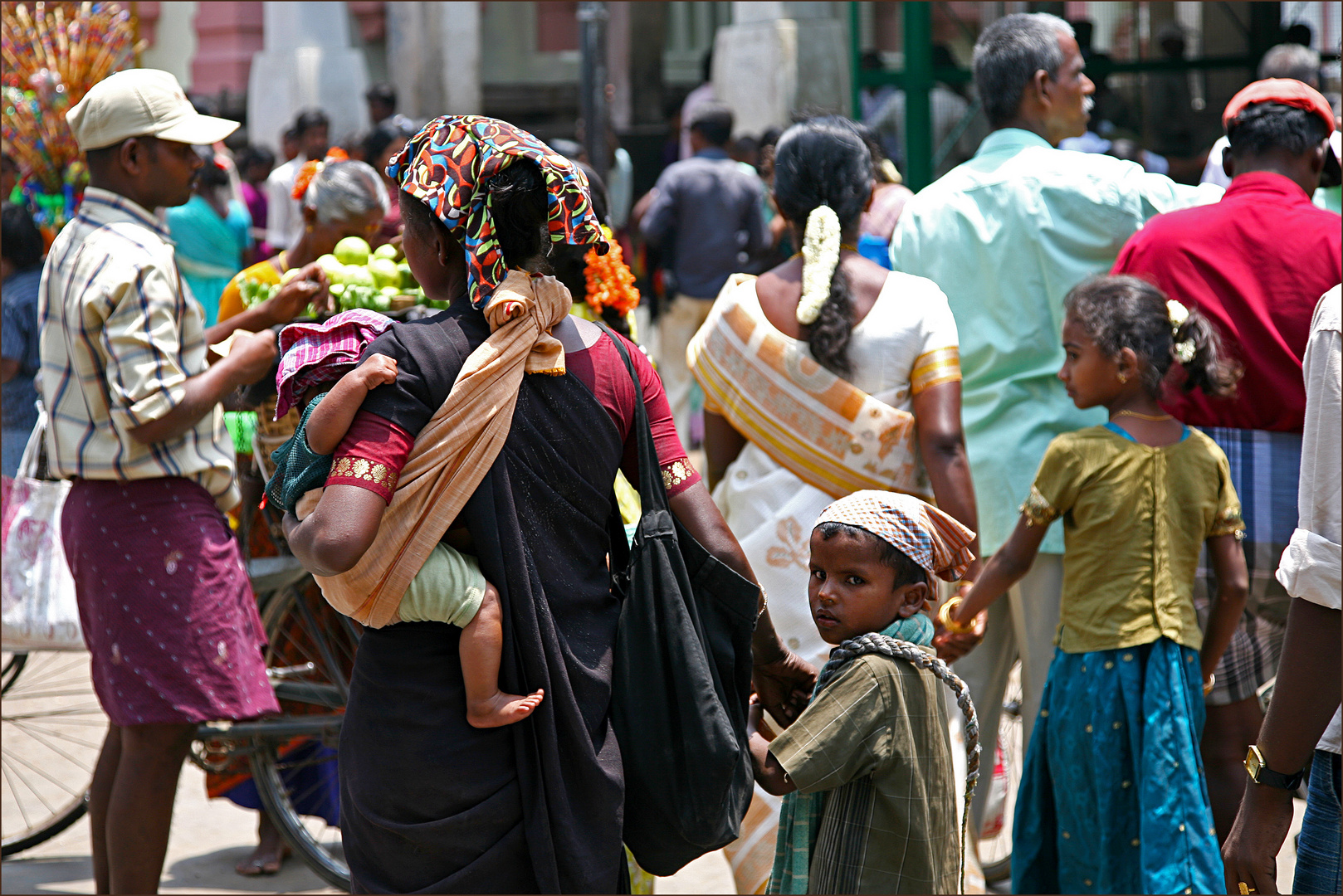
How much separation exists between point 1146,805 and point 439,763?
1791mm

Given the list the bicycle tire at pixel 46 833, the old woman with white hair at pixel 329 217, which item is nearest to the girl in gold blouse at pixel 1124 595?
the old woman with white hair at pixel 329 217

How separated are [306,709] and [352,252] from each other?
1521 mm

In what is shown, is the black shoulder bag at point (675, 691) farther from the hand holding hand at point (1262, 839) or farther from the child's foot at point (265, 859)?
the child's foot at point (265, 859)

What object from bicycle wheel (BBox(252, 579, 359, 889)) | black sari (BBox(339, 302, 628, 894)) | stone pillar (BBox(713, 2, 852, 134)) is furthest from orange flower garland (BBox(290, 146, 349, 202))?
stone pillar (BBox(713, 2, 852, 134))

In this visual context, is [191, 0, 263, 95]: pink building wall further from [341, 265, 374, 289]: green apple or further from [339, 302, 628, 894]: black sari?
[339, 302, 628, 894]: black sari

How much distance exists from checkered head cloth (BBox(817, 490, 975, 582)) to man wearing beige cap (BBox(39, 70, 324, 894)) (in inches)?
62.3

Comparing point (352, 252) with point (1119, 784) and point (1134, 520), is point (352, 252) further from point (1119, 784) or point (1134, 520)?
point (1119, 784)

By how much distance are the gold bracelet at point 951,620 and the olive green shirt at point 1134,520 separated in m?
0.26

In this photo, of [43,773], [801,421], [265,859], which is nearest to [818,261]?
[801,421]

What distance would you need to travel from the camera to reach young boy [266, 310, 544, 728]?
6.78 feet

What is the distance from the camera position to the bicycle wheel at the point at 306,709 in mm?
4176

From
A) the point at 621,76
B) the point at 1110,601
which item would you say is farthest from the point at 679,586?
the point at 621,76

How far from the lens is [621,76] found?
780 inches

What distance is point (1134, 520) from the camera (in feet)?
10.7
